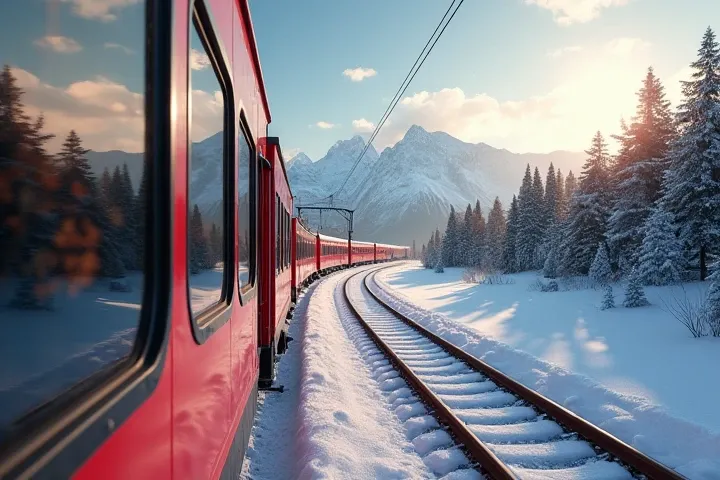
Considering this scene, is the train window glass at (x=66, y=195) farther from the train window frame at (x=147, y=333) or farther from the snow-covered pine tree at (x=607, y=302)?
the snow-covered pine tree at (x=607, y=302)

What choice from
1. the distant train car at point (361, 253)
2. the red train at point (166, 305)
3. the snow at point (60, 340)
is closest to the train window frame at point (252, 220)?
the red train at point (166, 305)

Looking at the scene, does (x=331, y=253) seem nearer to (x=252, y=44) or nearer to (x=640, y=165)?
(x=640, y=165)

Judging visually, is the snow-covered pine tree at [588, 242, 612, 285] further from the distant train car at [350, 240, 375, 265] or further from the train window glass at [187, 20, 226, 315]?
the distant train car at [350, 240, 375, 265]

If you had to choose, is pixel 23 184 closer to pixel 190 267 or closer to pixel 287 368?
pixel 190 267

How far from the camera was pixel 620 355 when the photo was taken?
8.67 meters

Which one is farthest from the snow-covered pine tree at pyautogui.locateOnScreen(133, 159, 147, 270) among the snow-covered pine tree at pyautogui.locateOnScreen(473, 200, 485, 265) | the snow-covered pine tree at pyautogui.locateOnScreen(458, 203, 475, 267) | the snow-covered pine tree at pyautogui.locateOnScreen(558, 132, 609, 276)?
the snow-covered pine tree at pyautogui.locateOnScreen(458, 203, 475, 267)

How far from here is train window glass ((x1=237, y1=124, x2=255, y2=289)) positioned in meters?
3.61

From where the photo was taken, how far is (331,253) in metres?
34.0

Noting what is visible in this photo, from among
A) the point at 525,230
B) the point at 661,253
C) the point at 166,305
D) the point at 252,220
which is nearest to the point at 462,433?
the point at 252,220

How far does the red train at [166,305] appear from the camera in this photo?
3.18 feet

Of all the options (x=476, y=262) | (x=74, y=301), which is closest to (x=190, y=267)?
(x=74, y=301)

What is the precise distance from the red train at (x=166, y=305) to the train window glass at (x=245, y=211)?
0.28m

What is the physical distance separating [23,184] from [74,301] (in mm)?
313

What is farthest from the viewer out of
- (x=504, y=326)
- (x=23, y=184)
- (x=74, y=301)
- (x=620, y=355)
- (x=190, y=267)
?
(x=504, y=326)
